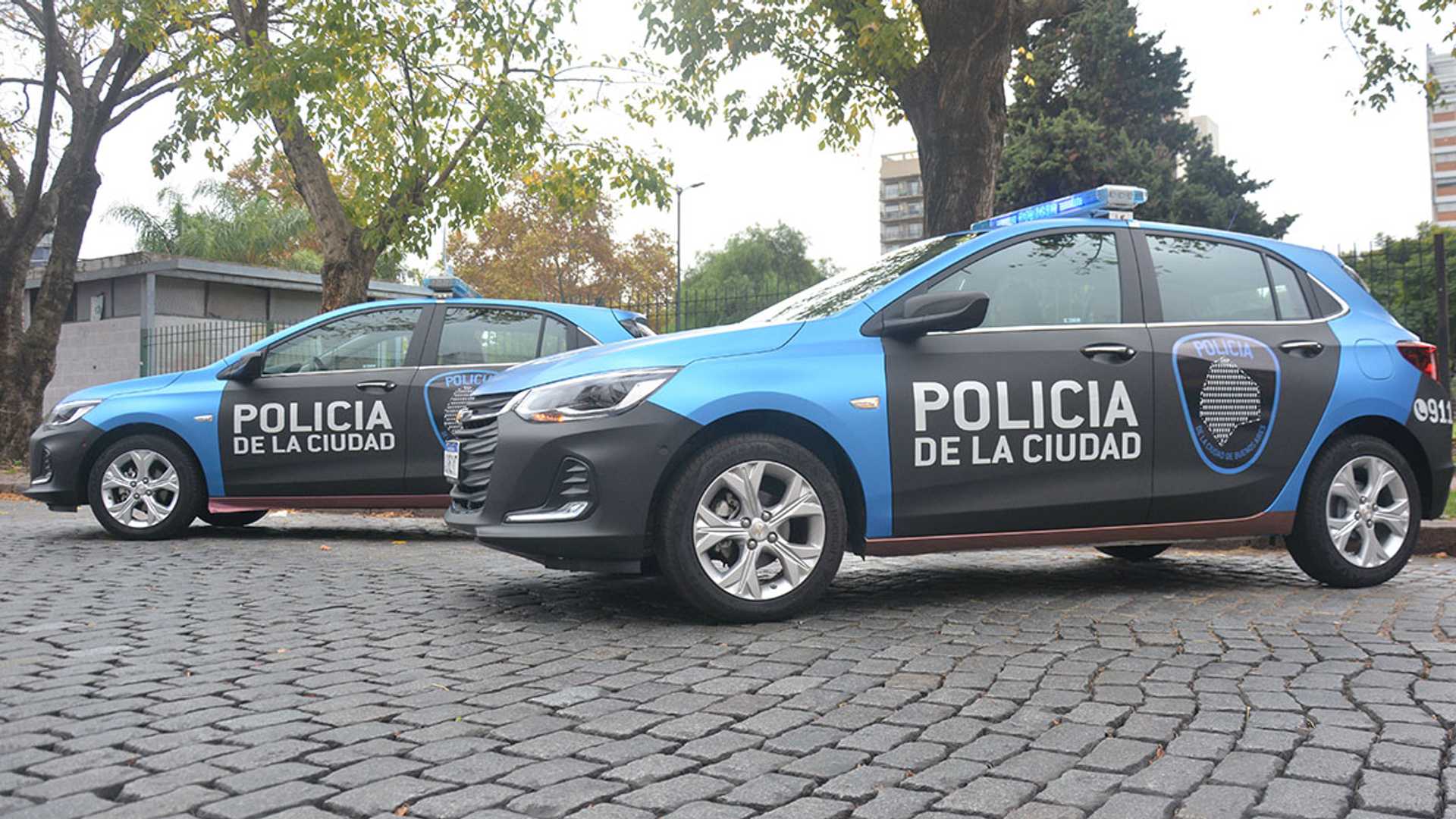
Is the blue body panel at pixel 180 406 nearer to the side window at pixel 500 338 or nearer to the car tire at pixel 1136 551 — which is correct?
the side window at pixel 500 338

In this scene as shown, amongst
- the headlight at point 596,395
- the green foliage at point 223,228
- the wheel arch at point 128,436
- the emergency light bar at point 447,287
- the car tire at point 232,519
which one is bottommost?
the car tire at point 232,519

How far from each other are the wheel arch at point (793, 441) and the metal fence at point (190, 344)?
595 inches

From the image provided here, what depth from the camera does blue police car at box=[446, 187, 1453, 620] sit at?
189 inches

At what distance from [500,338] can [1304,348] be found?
16.6 feet

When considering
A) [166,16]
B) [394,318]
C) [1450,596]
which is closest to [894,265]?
[1450,596]

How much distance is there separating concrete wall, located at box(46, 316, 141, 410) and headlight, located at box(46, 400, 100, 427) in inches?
614

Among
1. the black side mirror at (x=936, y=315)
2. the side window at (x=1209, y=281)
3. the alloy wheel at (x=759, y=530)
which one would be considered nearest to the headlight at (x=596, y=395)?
the alloy wheel at (x=759, y=530)

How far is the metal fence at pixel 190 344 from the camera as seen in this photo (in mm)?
19312

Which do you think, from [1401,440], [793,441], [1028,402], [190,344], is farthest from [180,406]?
[190,344]

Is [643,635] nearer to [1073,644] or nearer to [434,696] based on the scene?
[434,696]

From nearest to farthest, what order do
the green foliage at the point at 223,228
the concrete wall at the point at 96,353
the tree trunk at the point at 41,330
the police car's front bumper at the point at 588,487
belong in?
the police car's front bumper at the point at 588,487, the tree trunk at the point at 41,330, the concrete wall at the point at 96,353, the green foliage at the point at 223,228

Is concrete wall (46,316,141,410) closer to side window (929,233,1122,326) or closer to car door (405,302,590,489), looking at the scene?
car door (405,302,590,489)

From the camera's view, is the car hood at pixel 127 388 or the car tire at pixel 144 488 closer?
the car tire at pixel 144 488

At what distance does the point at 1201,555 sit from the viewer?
7.61 metres
